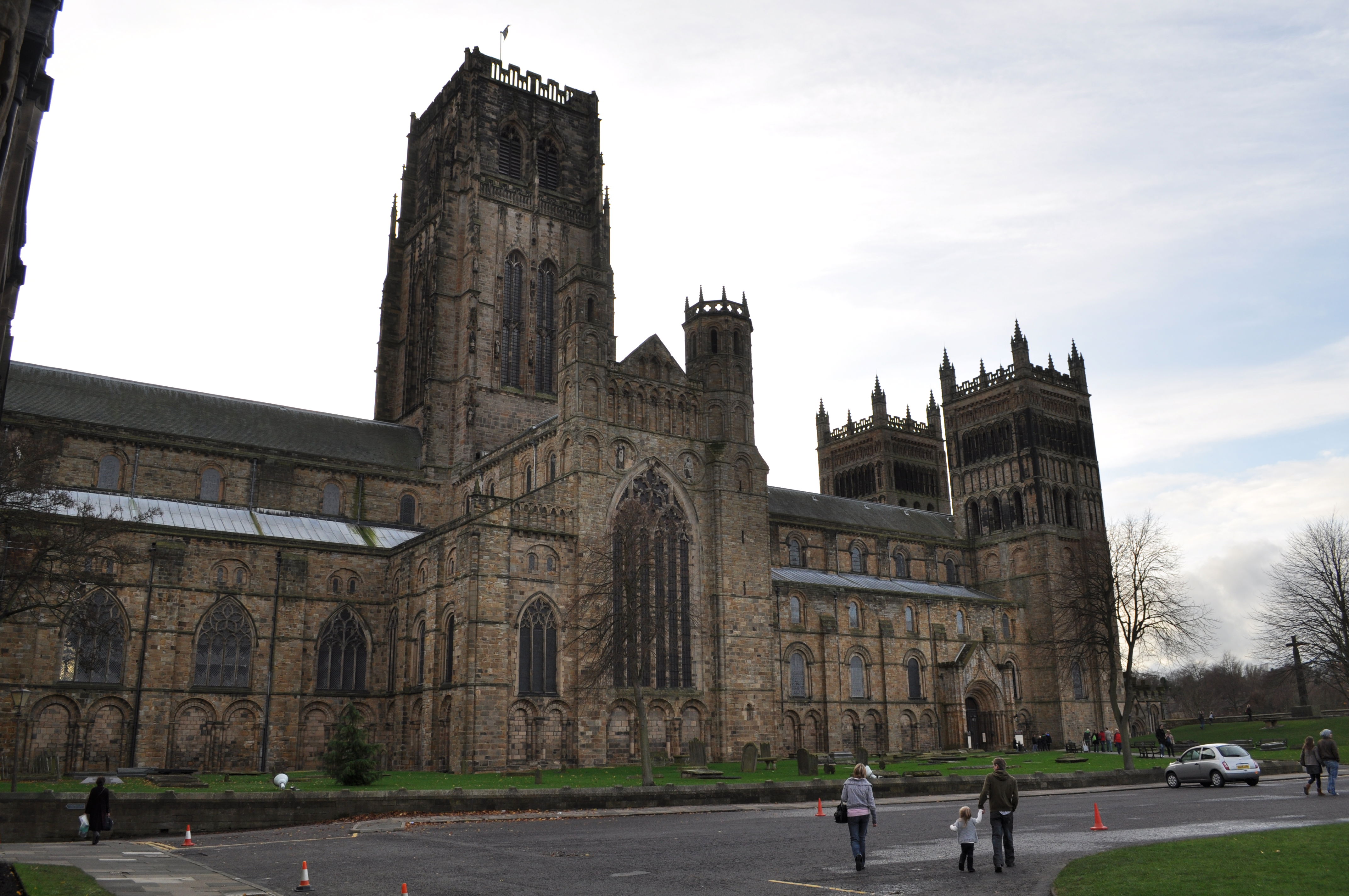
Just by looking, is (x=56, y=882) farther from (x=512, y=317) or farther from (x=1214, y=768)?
(x=512, y=317)

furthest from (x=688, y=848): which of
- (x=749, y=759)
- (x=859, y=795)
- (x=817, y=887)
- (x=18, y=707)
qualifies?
(x=18, y=707)

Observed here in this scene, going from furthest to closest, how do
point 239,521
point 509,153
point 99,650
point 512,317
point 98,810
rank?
point 509,153, point 512,317, point 239,521, point 99,650, point 98,810

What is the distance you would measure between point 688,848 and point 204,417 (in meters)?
43.1

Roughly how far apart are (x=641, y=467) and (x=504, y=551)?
341 inches

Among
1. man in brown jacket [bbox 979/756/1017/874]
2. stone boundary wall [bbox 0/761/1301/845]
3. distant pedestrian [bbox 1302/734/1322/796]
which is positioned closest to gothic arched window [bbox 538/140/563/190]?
stone boundary wall [bbox 0/761/1301/845]

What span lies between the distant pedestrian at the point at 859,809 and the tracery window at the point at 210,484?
142ft

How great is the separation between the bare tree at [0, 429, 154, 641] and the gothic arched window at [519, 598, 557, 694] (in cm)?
1543

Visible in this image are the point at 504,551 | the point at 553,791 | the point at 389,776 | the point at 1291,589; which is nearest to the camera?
the point at 553,791

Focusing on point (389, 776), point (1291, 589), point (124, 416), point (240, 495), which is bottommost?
point (389, 776)

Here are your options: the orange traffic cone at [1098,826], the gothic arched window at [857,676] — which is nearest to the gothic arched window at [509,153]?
the gothic arched window at [857,676]

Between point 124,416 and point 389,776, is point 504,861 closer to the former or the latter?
point 389,776

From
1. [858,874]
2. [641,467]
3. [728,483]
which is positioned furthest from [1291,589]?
[858,874]

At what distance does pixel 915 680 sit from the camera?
61469 mm

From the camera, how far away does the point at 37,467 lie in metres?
30.4
